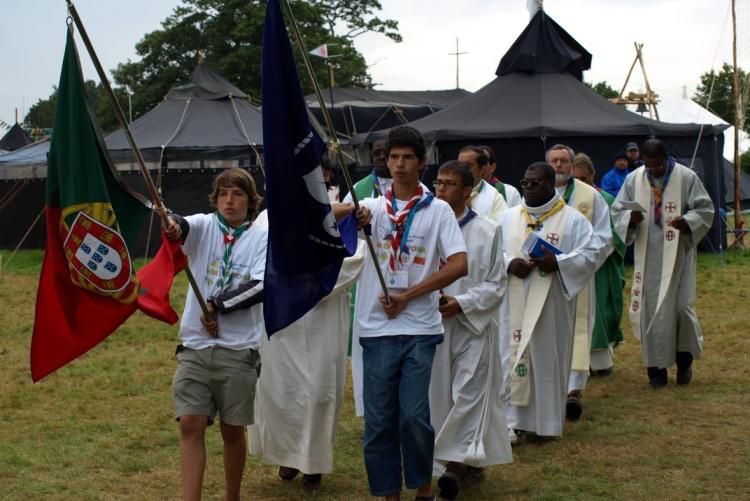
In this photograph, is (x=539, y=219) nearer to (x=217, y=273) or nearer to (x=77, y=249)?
(x=217, y=273)

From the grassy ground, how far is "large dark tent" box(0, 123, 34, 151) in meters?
34.4

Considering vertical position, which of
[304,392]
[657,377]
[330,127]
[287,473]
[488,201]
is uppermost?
[330,127]

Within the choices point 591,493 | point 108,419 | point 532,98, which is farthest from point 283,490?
point 532,98

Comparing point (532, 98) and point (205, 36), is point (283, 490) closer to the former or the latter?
point (532, 98)

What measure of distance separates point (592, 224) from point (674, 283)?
5.24 ft

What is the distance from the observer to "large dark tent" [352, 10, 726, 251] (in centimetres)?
1955

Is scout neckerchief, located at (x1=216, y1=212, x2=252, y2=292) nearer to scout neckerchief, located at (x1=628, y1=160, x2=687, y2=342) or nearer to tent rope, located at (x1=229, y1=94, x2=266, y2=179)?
scout neckerchief, located at (x1=628, y1=160, x2=687, y2=342)

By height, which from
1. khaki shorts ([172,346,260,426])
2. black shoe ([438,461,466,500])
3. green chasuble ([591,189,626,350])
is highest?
khaki shorts ([172,346,260,426])

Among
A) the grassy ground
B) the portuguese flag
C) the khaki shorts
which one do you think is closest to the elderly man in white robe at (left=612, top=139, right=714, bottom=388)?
the grassy ground

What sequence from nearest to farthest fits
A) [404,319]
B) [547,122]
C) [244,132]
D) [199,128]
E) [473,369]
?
[404,319] < [473,369] < [547,122] < [244,132] < [199,128]

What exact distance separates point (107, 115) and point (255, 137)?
30.7 meters

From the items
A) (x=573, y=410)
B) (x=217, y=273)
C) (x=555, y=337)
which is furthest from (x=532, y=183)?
(x=217, y=273)

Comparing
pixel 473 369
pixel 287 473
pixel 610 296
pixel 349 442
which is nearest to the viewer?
pixel 473 369

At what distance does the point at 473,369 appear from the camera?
21.5ft
